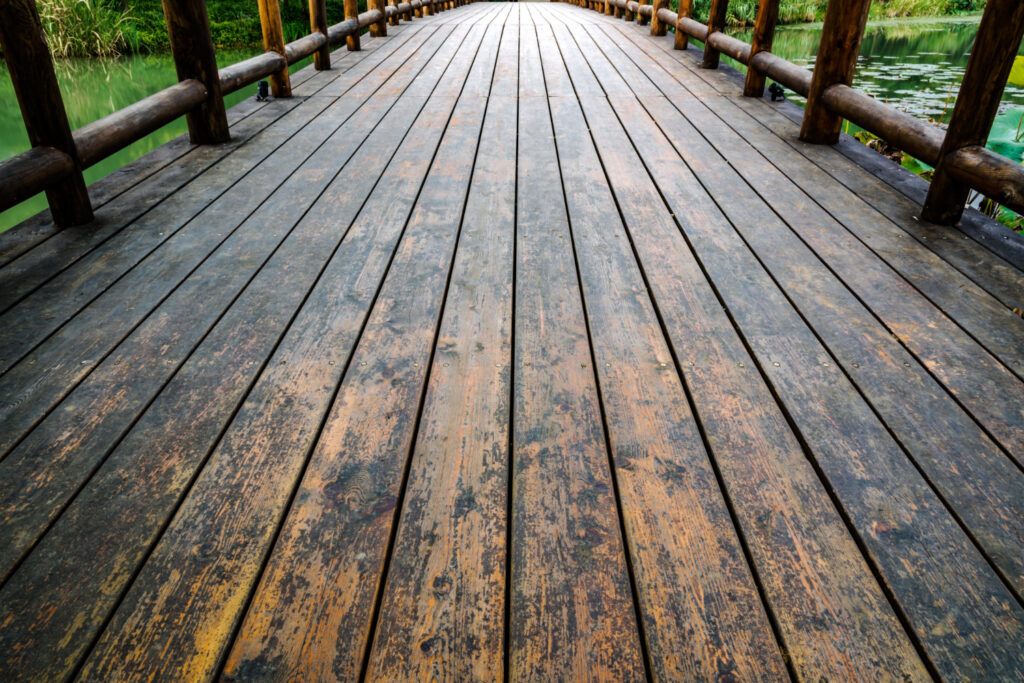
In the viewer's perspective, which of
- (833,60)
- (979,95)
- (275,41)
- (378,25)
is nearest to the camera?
(979,95)

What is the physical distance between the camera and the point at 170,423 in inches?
48.9

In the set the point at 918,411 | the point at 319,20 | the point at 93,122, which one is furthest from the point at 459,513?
the point at 319,20

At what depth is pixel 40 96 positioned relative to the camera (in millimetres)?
1928

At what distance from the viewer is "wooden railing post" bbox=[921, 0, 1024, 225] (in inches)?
72.6

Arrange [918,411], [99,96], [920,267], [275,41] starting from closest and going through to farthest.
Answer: [918,411] < [920,267] < [275,41] < [99,96]

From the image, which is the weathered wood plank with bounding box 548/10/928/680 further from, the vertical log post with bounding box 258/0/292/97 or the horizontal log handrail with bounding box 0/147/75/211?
the vertical log post with bounding box 258/0/292/97

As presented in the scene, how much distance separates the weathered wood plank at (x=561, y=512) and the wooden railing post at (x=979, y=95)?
1.20 m

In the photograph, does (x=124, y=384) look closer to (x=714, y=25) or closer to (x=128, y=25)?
(x=714, y=25)

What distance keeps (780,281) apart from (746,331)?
0.29 metres

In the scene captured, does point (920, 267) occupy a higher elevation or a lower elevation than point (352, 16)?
lower

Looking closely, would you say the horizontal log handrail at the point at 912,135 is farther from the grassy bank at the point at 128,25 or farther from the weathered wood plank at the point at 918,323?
the grassy bank at the point at 128,25

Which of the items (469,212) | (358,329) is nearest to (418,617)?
(358,329)

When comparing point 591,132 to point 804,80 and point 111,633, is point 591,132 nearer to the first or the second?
point 804,80

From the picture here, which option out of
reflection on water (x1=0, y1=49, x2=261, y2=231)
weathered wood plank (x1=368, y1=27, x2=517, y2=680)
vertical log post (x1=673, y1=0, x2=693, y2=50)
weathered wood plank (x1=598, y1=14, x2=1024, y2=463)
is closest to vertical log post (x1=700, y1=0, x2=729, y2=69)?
vertical log post (x1=673, y1=0, x2=693, y2=50)
